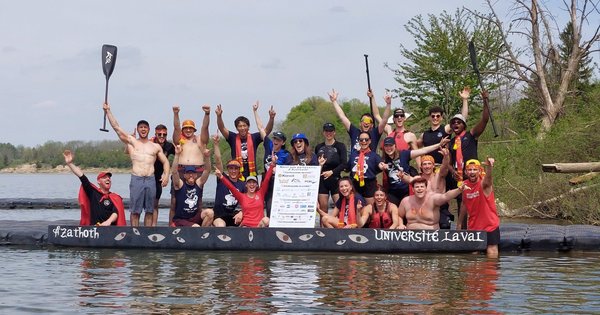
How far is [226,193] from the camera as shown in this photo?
52.7 ft

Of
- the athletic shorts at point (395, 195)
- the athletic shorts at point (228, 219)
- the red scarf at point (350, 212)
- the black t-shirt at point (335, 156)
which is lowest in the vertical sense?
the athletic shorts at point (228, 219)

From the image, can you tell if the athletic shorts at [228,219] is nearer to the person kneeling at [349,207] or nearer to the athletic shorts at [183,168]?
the athletic shorts at [183,168]

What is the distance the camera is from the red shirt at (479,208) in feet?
47.8

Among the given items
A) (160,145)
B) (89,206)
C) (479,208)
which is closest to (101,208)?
(89,206)

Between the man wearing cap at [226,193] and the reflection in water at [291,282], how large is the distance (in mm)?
950

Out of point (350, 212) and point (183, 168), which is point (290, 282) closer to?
point (350, 212)

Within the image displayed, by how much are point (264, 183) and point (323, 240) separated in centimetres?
137

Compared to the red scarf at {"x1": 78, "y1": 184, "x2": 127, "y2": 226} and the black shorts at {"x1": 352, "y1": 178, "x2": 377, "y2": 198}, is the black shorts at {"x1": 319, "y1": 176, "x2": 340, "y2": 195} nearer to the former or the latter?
the black shorts at {"x1": 352, "y1": 178, "x2": 377, "y2": 198}

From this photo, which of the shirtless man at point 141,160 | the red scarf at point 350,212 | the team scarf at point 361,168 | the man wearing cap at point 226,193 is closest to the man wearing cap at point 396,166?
the team scarf at point 361,168

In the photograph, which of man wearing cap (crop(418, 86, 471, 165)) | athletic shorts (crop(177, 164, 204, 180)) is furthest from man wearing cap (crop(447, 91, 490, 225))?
athletic shorts (crop(177, 164, 204, 180))

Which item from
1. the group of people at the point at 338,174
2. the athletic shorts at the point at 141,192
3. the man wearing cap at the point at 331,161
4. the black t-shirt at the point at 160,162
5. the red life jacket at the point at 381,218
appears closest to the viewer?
the group of people at the point at 338,174

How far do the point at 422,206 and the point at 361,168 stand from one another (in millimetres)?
1124

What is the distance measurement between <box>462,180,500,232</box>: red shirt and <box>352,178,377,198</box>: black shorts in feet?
4.68

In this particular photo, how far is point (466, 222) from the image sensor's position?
15.8 metres
